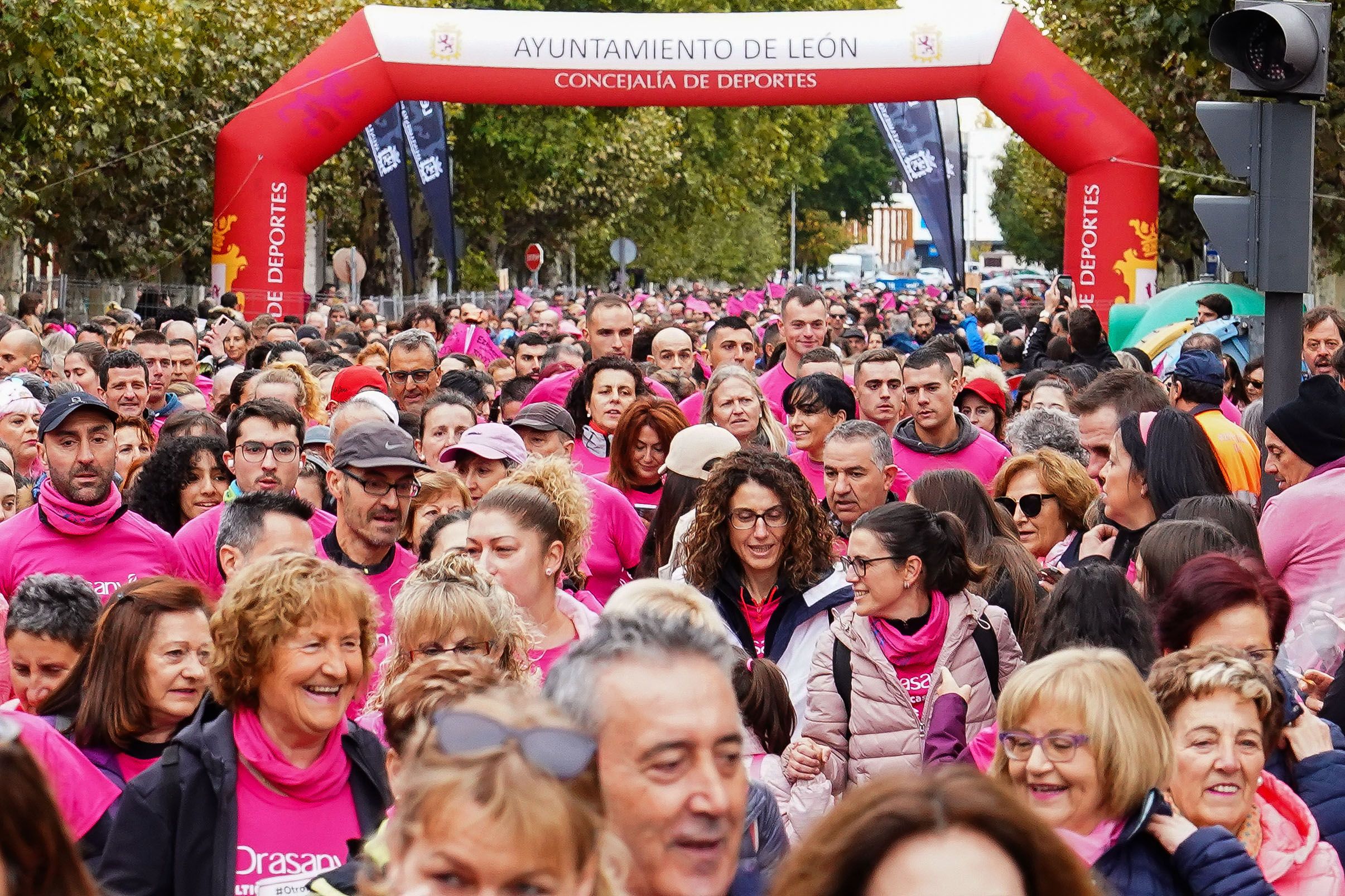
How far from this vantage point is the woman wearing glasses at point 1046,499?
24.4 ft

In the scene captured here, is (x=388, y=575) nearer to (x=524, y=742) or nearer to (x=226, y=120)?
(x=524, y=742)

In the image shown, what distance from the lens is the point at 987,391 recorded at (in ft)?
35.9

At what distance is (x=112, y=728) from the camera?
457cm

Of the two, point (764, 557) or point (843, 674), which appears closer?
point (843, 674)

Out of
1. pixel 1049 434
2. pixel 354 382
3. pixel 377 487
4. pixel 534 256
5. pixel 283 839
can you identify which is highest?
pixel 534 256

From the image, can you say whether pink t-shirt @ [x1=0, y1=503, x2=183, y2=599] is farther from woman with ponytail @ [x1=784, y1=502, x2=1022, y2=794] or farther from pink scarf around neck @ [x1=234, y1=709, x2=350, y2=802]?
pink scarf around neck @ [x1=234, y1=709, x2=350, y2=802]

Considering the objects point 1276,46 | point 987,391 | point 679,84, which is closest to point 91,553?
point 1276,46

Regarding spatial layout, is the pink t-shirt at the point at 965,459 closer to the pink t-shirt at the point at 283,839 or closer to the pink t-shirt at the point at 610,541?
the pink t-shirt at the point at 610,541

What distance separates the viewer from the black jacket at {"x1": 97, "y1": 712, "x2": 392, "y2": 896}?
12.8ft

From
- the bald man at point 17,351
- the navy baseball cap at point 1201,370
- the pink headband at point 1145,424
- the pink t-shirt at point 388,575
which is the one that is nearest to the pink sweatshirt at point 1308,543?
the pink headband at point 1145,424

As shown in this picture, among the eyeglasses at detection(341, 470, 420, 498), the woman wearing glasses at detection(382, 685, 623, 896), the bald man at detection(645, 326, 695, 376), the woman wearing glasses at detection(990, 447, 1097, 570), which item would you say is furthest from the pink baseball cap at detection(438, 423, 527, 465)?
the woman wearing glasses at detection(382, 685, 623, 896)

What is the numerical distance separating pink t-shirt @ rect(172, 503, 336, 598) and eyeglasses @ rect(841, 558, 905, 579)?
1996mm

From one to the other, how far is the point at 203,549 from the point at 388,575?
73 centimetres

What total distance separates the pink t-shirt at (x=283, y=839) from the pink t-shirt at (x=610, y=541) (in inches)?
142
